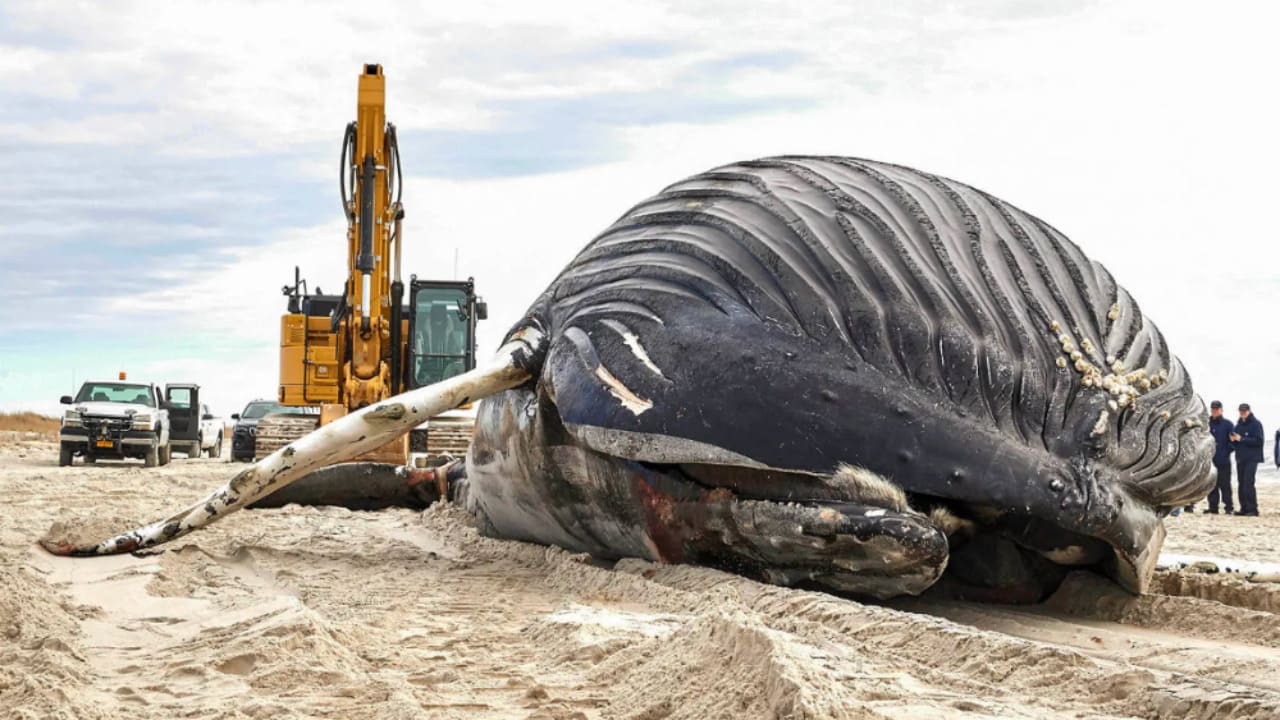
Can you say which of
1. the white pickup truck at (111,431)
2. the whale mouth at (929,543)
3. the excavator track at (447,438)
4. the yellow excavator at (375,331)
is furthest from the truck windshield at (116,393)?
the whale mouth at (929,543)

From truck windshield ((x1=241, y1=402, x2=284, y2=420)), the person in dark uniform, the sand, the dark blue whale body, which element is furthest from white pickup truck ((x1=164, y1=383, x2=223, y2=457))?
the dark blue whale body

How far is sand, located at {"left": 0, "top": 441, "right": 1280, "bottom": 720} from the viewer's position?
3148mm

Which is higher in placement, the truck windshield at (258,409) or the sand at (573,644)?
the truck windshield at (258,409)

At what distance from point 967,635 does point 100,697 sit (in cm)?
233

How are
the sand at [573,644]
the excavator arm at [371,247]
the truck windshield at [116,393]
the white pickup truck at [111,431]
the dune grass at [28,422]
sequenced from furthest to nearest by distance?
the dune grass at [28,422]
the truck windshield at [116,393]
the white pickup truck at [111,431]
the excavator arm at [371,247]
the sand at [573,644]

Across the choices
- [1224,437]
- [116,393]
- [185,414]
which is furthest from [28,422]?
[1224,437]

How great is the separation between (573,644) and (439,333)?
13.0m

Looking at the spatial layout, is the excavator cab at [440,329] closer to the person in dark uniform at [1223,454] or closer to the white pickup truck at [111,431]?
the white pickup truck at [111,431]

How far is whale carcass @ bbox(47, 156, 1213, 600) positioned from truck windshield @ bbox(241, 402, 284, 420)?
21232mm

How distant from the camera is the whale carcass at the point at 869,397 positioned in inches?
176

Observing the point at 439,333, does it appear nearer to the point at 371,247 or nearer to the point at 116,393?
the point at 371,247

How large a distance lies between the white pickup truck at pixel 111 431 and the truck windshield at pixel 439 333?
7.43 metres

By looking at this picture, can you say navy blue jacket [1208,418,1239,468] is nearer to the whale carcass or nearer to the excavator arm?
the excavator arm

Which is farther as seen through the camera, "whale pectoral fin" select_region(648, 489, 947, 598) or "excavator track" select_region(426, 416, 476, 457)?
"excavator track" select_region(426, 416, 476, 457)
